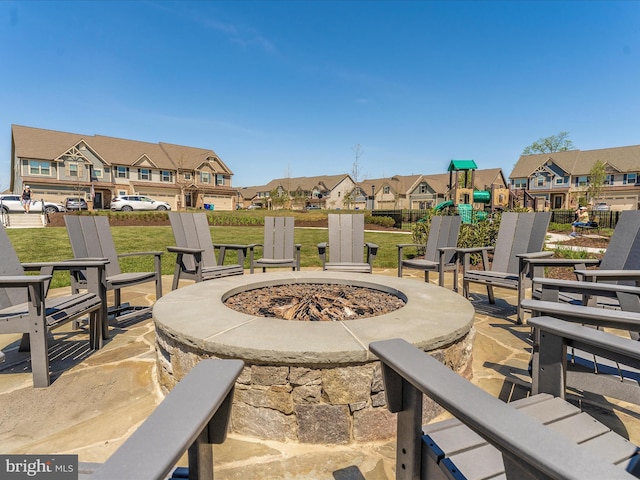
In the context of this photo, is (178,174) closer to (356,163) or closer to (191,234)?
(356,163)

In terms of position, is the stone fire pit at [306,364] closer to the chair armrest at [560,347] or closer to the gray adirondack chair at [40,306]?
the chair armrest at [560,347]

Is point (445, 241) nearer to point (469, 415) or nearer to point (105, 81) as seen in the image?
point (469, 415)

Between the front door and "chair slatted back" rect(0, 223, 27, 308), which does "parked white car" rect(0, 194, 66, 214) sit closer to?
"chair slatted back" rect(0, 223, 27, 308)

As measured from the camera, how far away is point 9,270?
307 cm

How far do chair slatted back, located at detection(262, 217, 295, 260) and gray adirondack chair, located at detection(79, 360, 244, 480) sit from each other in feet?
16.9

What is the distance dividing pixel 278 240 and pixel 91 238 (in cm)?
297

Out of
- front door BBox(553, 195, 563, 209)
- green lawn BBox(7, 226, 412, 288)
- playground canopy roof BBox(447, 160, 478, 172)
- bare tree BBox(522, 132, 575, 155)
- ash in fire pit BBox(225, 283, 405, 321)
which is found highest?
Result: bare tree BBox(522, 132, 575, 155)

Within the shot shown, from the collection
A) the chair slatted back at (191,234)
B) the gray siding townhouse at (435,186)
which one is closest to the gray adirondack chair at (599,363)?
the chair slatted back at (191,234)

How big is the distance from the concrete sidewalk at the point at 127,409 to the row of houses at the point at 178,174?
2190 centimetres

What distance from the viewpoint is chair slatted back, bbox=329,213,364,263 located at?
6.07m

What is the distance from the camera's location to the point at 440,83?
63.7 ft

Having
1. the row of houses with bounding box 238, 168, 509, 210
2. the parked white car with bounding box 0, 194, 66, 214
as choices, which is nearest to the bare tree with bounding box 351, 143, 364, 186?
the row of houses with bounding box 238, 168, 509, 210

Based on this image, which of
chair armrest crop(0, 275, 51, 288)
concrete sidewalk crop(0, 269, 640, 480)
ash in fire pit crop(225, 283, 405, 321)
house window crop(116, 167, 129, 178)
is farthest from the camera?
house window crop(116, 167, 129, 178)

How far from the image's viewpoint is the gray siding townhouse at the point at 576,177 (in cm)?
3556
